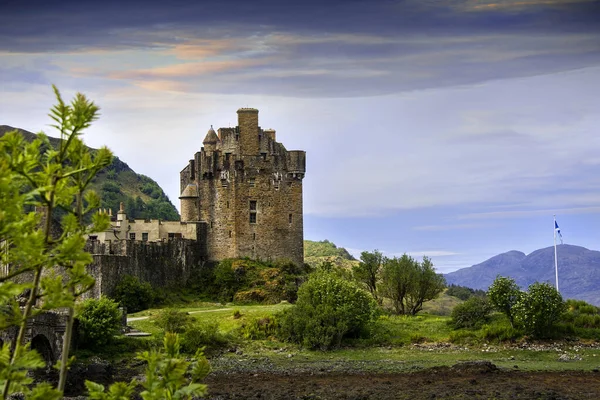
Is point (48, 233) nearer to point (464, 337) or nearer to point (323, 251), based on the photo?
point (464, 337)

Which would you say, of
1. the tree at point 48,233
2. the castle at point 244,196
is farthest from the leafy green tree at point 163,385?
the castle at point 244,196

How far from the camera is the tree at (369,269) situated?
75.8 metres

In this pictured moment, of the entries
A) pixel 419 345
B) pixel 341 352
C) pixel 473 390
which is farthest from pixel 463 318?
pixel 473 390

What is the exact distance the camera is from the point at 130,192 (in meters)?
162

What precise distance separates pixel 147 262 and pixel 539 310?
2793 centimetres

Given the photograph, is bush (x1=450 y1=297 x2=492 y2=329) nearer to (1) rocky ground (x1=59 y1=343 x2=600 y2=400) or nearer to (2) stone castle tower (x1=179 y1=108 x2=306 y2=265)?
(1) rocky ground (x1=59 y1=343 x2=600 y2=400)

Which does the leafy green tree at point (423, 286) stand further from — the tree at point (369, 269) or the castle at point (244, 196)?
the castle at point (244, 196)

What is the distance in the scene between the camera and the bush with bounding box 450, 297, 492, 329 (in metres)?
61.9

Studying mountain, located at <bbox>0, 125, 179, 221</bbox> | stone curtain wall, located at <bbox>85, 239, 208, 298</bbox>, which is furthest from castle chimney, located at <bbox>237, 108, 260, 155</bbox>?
mountain, located at <bbox>0, 125, 179, 221</bbox>

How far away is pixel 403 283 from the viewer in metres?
71.4

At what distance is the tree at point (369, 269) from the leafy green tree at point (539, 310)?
1788cm

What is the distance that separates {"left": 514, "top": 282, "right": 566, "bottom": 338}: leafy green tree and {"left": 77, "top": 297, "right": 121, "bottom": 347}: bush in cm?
2366

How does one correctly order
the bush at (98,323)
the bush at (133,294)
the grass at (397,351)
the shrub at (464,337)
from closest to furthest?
the grass at (397,351) → the bush at (98,323) → the shrub at (464,337) → the bush at (133,294)

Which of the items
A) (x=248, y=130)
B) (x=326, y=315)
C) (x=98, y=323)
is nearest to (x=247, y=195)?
(x=248, y=130)
